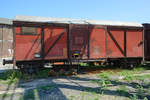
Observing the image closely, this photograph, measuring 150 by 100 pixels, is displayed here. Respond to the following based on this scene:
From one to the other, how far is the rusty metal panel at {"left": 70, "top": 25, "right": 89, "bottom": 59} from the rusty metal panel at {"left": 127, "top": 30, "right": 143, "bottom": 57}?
128 inches

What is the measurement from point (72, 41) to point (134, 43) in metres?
4.67

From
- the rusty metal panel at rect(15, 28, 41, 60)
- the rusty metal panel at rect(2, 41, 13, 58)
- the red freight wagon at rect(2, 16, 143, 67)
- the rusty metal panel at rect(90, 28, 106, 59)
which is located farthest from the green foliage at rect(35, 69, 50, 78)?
the rusty metal panel at rect(2, 41, 13, 58)

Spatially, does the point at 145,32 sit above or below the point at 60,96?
above

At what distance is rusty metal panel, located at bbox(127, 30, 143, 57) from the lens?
1005 cm

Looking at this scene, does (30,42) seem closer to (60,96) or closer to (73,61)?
(73,61)

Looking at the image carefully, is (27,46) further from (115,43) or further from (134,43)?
(134,43)

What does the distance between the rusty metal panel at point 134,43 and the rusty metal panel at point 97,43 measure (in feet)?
6.66

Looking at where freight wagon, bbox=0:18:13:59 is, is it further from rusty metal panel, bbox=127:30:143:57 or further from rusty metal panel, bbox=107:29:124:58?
rusty metal panel, bbox=127:30:143:57

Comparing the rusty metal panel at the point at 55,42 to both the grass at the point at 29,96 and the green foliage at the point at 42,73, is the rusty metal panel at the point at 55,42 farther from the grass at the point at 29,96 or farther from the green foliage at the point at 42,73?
the grass at the point at 29,96

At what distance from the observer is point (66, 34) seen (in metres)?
8.77

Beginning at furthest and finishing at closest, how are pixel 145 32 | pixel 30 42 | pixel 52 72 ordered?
1. pixel 145 32
2. pixel 52 72
3. pixel 30 42

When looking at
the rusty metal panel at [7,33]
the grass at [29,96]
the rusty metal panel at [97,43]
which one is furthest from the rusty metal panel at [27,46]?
the rusty metal panel at [7,33]

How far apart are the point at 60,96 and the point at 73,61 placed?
4096 millimetres

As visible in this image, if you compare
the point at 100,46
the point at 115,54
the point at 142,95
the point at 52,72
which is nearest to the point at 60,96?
the point at 142,95
